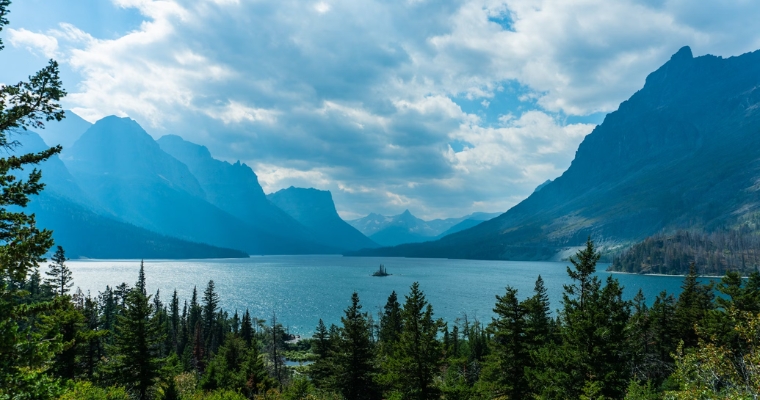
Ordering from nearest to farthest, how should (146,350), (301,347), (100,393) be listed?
(100,393) → (146,350) → (301,347)

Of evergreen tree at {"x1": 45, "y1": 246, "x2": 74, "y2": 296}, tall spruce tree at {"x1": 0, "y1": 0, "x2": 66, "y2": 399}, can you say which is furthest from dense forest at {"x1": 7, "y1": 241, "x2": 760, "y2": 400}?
evergreen tree at {"x1": 45, "y1": 246, "x2": 74, "y2": 296}

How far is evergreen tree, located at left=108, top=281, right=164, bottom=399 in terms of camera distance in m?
30.6

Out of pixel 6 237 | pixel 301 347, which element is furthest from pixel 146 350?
pixel 301 347

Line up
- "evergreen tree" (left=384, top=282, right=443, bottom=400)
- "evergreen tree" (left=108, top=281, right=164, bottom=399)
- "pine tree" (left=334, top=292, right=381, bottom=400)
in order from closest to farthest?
"evergreen tree" (left=384, top=282, right=443, bottom=400), "evergreen tree" (left=108, top=281, right=164, bottom=399), "pine tree" (left=334, top=292, right=381, bottom=400)

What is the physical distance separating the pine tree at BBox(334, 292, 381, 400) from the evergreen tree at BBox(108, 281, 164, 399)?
50.6 feet

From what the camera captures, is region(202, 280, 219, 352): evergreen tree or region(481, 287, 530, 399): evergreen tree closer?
region(481, 287, 530, 399): evergreen tree

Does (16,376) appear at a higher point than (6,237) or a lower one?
lower

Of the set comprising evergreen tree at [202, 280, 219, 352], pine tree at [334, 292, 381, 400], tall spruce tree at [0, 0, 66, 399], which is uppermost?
tall spruce tree at [0, 0, 66, 399]

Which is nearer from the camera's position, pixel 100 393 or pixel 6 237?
pixel 6 237

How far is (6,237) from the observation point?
1245 centimetres

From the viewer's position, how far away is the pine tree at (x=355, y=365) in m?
35.5

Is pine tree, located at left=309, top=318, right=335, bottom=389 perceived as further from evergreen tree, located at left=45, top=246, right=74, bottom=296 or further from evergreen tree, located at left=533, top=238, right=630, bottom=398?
evergreen tree, located at left=45, top=246, right=74, bottom=296

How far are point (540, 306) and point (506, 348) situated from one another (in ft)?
16.0

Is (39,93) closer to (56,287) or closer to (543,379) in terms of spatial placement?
(543,379)
